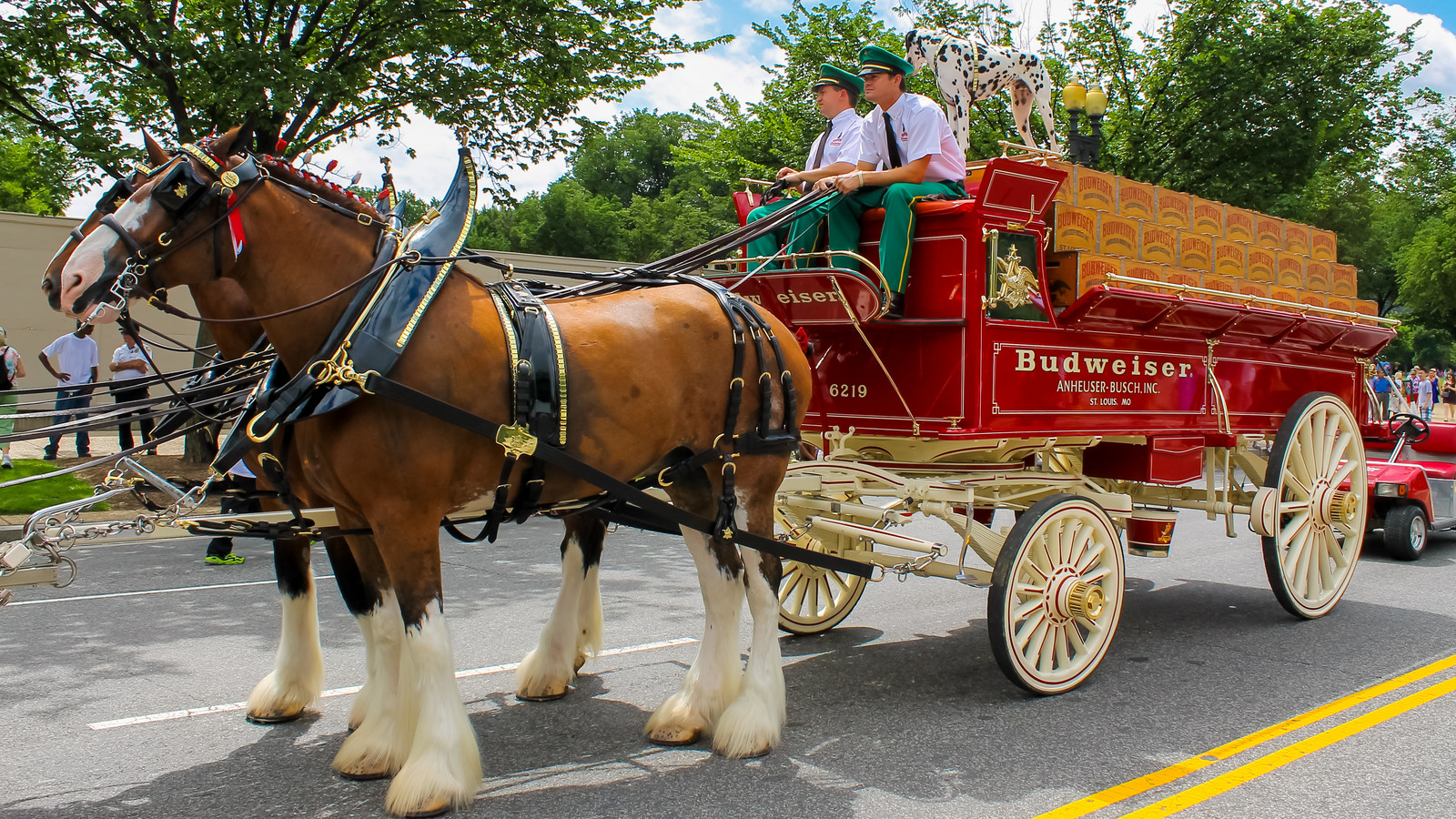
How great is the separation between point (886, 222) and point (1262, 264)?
3.23 m

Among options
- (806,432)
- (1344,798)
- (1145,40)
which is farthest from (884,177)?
(1145,40)

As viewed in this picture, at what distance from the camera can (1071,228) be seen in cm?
539

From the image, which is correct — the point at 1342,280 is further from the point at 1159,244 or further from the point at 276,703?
the point at 276,703

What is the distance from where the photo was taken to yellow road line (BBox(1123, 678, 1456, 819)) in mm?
3527

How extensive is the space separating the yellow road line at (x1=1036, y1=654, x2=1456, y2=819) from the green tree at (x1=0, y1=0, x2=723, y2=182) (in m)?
9.51

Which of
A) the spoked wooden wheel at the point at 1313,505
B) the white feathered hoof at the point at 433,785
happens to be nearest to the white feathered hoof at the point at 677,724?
the white feathered hoof at the point at 433,785

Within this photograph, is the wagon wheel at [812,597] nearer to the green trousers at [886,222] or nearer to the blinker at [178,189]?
the green trousers at [886,222]

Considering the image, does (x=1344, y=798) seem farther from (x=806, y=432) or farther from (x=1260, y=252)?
(x=1260, y=252)

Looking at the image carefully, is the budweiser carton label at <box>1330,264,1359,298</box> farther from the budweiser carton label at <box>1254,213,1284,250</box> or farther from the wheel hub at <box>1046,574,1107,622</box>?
the wheel hub at <box>1046,574,1107,622</box>

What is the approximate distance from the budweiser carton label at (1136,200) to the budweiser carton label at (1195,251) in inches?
11.1

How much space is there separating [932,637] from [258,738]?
11.4 feet

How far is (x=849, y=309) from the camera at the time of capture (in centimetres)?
474

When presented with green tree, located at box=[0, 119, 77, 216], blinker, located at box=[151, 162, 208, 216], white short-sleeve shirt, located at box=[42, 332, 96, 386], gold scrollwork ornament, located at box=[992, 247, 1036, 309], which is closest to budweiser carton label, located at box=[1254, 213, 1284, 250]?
gold scrollwork ornament, located at box=[992, 247, 1036, 309]

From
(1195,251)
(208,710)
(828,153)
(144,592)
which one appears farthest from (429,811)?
(1195,251)
